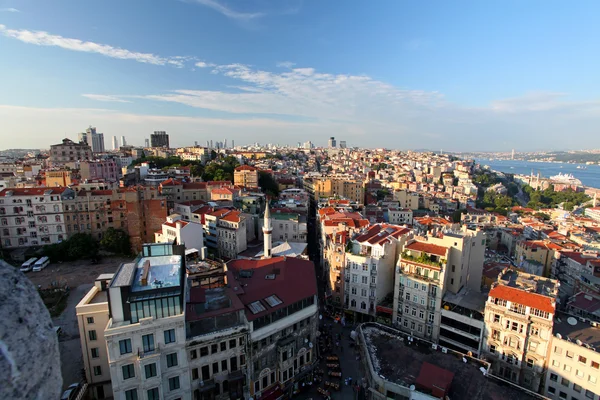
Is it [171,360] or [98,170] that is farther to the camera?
[98,170]

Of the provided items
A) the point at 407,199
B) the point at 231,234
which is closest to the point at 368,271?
the point at 231,234

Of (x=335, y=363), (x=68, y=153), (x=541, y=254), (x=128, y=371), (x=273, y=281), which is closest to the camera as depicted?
(x=128, y=371)

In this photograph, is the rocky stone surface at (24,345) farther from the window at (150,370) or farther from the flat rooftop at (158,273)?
the window at (150,370)

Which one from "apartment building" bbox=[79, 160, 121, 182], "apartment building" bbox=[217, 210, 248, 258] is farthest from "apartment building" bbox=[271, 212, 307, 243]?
"apartment building" bbox=[79, 160, 121, 182]

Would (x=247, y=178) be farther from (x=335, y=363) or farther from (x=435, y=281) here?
(x=335, y=363)

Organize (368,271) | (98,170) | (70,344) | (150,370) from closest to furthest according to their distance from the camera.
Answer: (150,370) < (70,344) < (368,271) < (98,170)

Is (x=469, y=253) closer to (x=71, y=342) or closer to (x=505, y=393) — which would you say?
(x=505, y=393)

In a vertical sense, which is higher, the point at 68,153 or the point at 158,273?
the point at 68,153

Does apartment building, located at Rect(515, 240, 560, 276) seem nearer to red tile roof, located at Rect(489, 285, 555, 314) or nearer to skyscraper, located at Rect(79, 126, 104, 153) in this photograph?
red tile roof, located at Rect(489, 285, 555, 314)
